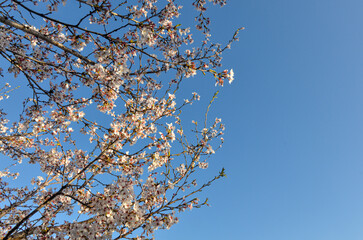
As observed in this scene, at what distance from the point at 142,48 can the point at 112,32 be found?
1.90ft

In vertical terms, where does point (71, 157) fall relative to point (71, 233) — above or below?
above

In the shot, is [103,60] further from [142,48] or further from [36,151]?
[36,151]

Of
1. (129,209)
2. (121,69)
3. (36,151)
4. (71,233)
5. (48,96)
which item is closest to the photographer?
(71,233)

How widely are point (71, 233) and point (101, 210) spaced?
20.6 inches

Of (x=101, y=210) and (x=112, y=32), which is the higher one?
(x=112, y=32)

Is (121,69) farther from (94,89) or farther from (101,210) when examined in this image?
(101,210)

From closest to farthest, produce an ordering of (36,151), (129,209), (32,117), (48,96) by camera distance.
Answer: (129,209) < (48,96) < (32,117) < (36,151)

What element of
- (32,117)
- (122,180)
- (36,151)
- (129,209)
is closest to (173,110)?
(122,180)

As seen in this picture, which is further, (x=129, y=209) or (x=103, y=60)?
(x=103, y=60)

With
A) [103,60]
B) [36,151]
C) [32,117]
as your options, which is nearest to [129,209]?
[103,60]

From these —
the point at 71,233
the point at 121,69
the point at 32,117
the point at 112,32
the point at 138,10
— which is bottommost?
the point at 71,233

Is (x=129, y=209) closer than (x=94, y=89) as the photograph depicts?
Yes

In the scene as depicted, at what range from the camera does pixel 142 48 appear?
170 inches

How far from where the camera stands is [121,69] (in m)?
4.21
